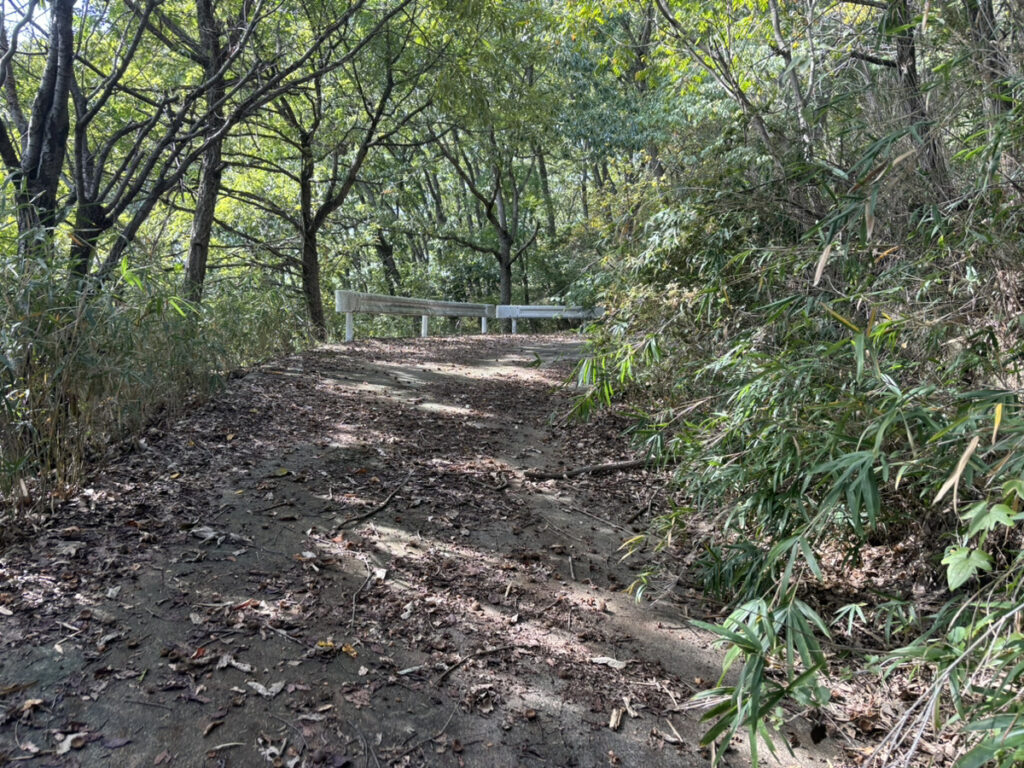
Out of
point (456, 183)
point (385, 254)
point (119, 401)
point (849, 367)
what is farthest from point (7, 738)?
point (456, 183)

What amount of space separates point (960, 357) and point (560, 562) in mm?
2083

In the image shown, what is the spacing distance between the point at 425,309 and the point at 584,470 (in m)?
8.00

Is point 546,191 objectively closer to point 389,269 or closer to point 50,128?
point 389,269

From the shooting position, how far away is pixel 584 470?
480cm

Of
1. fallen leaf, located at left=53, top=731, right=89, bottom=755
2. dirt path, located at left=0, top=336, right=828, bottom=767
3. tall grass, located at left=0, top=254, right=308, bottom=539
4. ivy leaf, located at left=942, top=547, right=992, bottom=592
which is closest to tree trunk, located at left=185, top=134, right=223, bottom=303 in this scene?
tall grass, located at left=0, top=254, right=308, bottom=539

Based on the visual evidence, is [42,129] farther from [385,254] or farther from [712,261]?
[385,254]

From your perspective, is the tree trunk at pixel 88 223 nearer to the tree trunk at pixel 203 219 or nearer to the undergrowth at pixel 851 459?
the tree trunk at pixel 203 219

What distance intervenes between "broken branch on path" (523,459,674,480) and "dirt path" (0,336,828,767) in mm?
92

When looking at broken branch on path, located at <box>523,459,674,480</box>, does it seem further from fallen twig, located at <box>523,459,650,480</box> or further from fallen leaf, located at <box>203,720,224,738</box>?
fallen leaf, located at <box>203,720,224,738</box>

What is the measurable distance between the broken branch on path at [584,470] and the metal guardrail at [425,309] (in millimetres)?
3961

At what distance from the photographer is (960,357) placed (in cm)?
242

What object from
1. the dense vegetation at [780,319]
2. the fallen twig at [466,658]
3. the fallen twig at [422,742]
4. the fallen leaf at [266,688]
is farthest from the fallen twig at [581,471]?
the fallen leaf at [266,688]

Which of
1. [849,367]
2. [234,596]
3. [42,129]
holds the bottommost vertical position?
[234,596]

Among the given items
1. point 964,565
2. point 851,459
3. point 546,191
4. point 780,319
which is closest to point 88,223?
point 780,319
